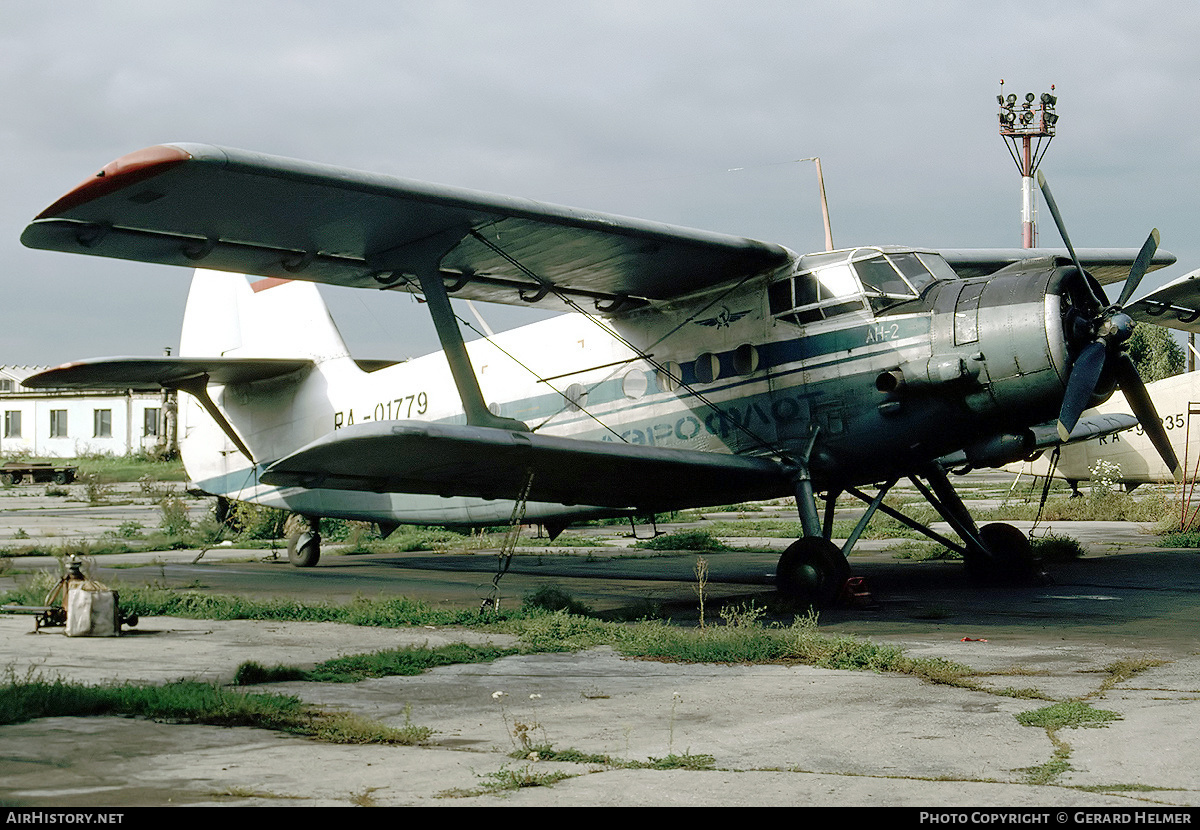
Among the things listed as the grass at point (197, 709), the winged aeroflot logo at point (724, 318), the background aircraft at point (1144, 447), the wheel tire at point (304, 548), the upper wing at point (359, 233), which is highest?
the upper wing at point (359, 233)

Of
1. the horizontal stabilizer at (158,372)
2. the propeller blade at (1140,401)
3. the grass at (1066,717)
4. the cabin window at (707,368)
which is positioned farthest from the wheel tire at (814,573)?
the horizontal stabilizer at (158,372)

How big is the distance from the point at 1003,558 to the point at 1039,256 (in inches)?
158

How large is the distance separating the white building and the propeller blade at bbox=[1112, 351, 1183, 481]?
2340 inches

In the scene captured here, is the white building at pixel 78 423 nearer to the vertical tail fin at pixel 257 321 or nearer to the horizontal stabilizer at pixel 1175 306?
the vertical tail fin at pixel 257 321

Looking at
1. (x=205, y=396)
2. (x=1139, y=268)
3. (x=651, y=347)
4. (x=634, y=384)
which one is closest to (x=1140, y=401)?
(x=1139, y=268)

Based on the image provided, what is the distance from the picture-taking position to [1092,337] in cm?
977

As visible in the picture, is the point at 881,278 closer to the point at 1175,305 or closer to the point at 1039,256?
the point at 1039,256

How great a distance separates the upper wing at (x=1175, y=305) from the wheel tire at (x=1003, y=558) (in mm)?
3582

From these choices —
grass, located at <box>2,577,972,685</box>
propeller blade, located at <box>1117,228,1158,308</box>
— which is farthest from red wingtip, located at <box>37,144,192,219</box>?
propeller blade, located at <box>1117,228,1158,308</box>

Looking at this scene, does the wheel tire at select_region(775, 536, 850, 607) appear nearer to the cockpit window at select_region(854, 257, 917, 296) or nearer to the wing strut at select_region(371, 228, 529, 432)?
the cockpit window at select_region(854, 257, 917, 296)

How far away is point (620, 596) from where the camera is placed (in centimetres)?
1171

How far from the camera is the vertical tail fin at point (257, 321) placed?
656 inches

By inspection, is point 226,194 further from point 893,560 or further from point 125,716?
point 893,560

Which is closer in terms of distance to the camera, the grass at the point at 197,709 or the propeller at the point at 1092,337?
the grass at the point at 197,709
